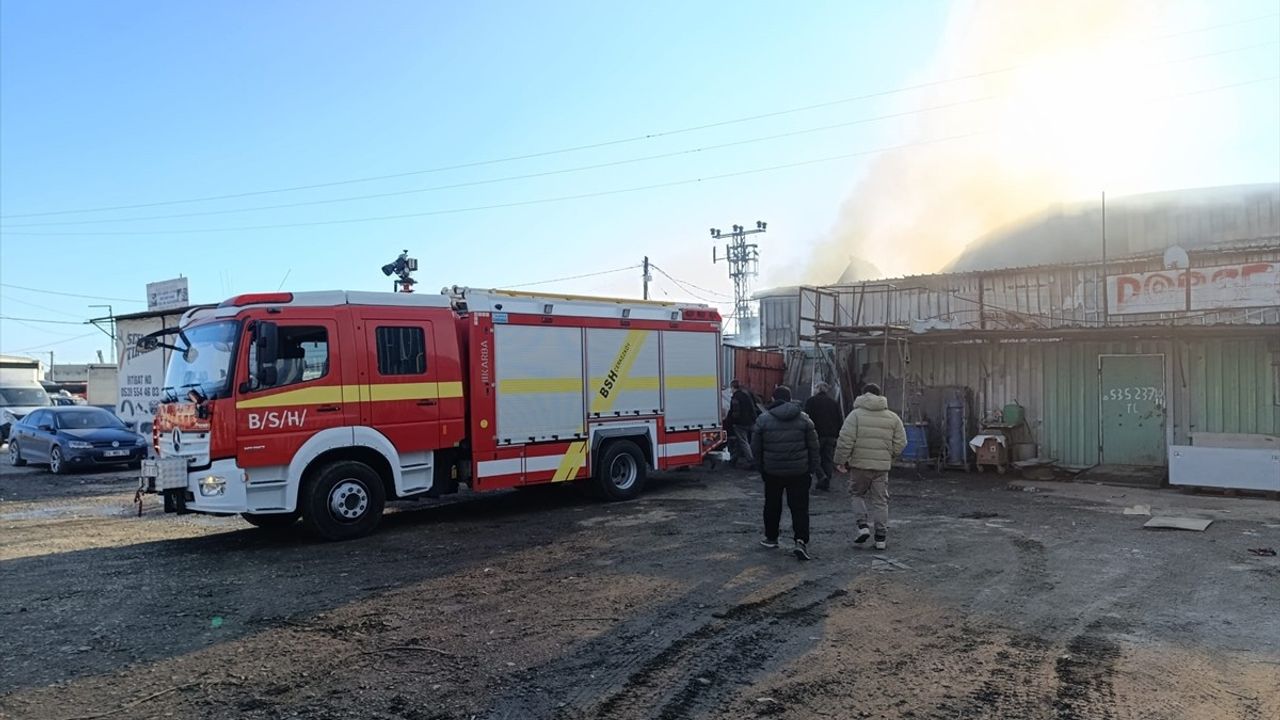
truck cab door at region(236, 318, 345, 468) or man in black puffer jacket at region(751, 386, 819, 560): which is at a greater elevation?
truck cab door at region(236, 318, 345, 468)

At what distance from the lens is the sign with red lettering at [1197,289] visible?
42.1 ft

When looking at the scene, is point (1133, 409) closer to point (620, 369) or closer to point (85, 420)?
point (620, 369)

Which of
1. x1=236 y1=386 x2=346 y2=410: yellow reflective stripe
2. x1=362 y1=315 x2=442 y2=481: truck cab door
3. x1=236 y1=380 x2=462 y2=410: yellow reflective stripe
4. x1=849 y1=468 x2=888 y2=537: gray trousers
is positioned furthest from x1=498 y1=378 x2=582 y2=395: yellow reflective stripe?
x1=849 y1=468 x2=888 y2=537: gray trousers

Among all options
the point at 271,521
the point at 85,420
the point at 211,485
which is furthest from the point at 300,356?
A: the point at 85,420

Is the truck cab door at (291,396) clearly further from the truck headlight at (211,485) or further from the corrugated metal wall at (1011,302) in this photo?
the corrugated metal wall at (1011,302)

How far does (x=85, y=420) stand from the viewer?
18.5m

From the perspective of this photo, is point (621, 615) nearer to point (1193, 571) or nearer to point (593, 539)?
point (593, 539)

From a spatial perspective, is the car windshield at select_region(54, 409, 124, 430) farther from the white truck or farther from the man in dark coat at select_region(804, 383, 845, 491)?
the man in dark coat at select_region(804, 383, 845, 491)

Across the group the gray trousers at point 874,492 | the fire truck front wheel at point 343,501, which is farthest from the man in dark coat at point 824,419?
the fire truck front wheel at point 343,501

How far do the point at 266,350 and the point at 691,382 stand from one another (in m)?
6.44

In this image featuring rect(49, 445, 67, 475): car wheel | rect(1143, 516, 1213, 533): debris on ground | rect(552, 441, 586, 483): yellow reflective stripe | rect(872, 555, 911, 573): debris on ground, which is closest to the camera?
rect(872, 555, 911, 573): debris on ground

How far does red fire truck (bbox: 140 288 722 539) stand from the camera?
8.66 meters

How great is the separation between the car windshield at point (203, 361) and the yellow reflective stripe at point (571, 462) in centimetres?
432

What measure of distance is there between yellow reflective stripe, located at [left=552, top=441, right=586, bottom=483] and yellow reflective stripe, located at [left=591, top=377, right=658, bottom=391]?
886mm
